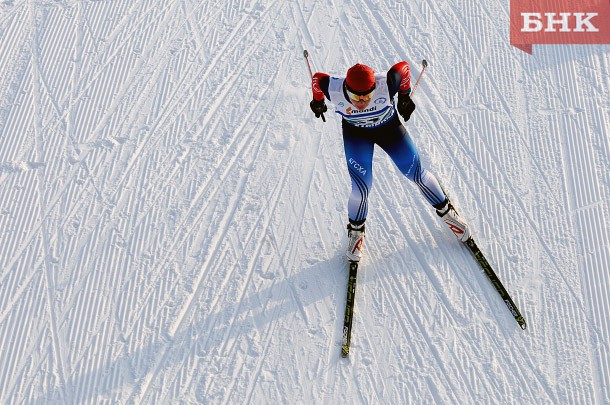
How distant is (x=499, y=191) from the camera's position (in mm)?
6730

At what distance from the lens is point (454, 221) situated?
6.26 meters

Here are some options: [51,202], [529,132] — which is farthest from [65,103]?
[529,132]

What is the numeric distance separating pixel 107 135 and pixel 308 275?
8.38 ft

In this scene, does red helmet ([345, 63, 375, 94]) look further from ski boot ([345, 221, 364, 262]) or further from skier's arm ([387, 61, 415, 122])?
ski boot ([345, 221, 364, 262])

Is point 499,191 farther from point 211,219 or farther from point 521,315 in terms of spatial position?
point 211,219

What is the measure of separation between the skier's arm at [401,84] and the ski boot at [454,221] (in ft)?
3.06

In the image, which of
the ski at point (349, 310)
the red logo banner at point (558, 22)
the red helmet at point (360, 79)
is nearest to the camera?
the red helmet at point (360, 79)

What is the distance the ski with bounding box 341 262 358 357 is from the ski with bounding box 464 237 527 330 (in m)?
0.97

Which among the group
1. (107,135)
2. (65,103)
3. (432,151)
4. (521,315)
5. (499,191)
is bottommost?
(521,315)

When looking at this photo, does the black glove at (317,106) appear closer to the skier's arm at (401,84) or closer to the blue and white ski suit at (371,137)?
the blue and white ski suit at (371,137)

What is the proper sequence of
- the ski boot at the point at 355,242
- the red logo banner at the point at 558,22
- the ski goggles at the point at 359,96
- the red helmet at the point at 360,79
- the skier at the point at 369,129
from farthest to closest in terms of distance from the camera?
the red logo banner at the point at 558,22 < the ski boot at the point at 355,242 < the skier at the point at 369,129 < the ski goggles at the point at 359,96 < the red helmet at the point at 360,79

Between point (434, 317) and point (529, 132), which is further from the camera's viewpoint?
point (529, 132)

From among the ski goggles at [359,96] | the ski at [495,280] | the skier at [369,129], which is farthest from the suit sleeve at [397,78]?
the ski at [495,280]

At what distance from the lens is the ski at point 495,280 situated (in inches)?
231
